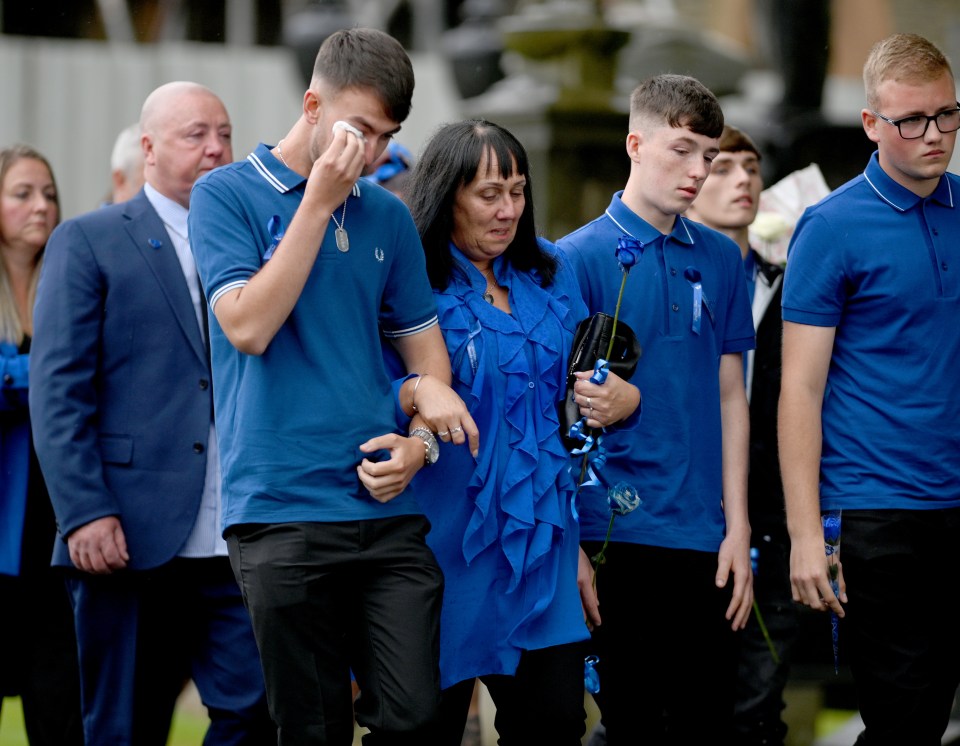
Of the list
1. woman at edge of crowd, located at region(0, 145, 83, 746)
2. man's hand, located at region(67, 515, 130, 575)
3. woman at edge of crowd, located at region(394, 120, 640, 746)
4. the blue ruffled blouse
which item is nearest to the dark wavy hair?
woman at edge of crowd, located at region(394, 120, 640, 746)

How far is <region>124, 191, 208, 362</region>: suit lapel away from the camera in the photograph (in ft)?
13.3

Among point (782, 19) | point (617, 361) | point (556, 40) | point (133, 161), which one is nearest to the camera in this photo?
point (617, 361)

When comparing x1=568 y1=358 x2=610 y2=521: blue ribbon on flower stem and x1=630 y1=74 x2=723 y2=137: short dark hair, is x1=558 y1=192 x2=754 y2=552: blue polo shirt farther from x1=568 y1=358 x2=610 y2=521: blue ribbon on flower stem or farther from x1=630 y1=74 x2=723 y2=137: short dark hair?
x1=630 y1=74 x2=723 y2=137: short dark hair

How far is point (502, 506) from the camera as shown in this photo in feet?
11.3

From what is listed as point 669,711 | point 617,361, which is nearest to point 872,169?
point 617,361

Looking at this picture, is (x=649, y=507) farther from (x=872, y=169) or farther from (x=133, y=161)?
(x=133, y=161)

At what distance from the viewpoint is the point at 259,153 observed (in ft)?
10.7

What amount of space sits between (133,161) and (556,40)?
264 cm

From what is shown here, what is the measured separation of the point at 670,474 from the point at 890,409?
547mm

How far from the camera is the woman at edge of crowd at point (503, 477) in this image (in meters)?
3.45

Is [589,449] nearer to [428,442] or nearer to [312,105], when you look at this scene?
[428,442]

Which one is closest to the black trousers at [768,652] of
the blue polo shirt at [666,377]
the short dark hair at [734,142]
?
the blue polo shirt at [666,377]

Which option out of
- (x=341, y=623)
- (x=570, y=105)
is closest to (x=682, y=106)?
(x=341, y=623)

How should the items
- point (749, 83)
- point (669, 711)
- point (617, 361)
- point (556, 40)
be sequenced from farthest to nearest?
1. point (749, 83)
2. point (556, 40)
3. point (669, 711)
4. point (617, 361)
